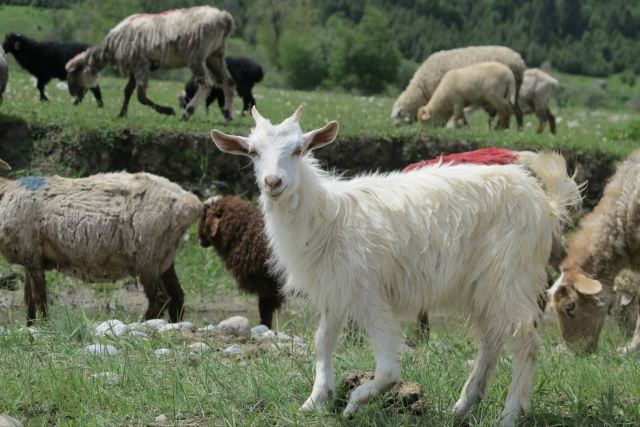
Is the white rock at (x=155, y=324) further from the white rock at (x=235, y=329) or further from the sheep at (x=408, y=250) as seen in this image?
the sheep at (x=408, y=250)

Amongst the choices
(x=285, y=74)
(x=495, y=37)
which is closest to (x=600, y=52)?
(x=495, y=37)

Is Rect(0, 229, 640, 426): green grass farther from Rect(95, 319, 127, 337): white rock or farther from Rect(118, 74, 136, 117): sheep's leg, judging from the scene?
Rect(118, 74, 136, 117): sheep's leg

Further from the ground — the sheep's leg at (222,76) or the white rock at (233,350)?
the white rock at (233,350)

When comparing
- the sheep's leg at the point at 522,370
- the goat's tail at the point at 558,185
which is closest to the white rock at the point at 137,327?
the sheep's leg at the point at 522,370

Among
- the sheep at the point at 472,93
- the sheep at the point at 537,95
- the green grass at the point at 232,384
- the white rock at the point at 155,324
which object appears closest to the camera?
the green grass at the point at 232,384

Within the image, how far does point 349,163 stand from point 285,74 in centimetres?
2901

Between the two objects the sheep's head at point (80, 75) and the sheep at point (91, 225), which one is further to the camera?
the sheep's head at point (80, 75)

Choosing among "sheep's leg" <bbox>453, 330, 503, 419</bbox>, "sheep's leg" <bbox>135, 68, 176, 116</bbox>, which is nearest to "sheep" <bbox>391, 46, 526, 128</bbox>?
"sheep's leg" <bbox>135, 68, 176, 116</bbox>

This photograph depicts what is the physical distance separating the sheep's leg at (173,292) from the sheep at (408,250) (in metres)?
3.75

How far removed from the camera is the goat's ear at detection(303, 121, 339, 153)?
5.26 m

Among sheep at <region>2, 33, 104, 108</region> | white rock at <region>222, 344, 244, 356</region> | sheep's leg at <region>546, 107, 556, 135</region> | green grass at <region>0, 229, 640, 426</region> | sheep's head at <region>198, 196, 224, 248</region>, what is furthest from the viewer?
sheep's leg at <region>546, 107, 556, 135</region>

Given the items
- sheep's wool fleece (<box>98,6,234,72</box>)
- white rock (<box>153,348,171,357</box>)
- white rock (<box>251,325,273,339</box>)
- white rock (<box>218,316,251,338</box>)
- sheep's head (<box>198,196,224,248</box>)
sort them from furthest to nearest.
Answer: sheep's wool fleece (<box>98,6,234,72</box>), sheep's head (<box>198,196,224,248</box>), white rock (<box>251,325,273,339</box>), white rock (<box>218,316,251,338</box>), white rock (<box>153,348,171,357</box>)

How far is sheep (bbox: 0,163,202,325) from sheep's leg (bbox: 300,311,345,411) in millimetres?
3260

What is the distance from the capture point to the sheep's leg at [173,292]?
897cm
